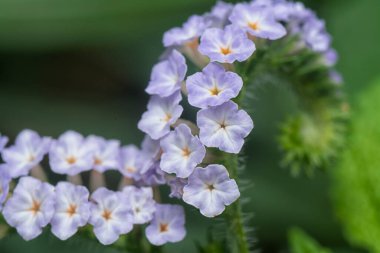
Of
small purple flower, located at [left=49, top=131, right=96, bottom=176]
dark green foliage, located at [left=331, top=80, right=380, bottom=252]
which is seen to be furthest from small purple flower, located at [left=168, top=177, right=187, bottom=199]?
dark green foliage, located at [left=331, top=80, right=380, bottom=252]

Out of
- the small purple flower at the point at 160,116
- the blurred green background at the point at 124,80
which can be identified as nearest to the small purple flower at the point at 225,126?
the small purple flower at the point at 160,116

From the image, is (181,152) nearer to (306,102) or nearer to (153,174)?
(153,174)

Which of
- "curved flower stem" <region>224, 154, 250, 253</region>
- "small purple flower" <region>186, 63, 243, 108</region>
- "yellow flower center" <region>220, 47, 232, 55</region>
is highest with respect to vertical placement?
"yellow flower center" <region>220, 47, 232, 55</region>

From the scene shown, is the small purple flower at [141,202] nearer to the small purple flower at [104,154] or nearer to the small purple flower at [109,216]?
the small purple flower at [109,216]

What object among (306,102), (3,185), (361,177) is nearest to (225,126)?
(3,185)

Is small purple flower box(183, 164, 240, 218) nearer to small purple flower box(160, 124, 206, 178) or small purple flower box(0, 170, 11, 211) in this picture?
small purple flower box(160, 124, 206, 178)
